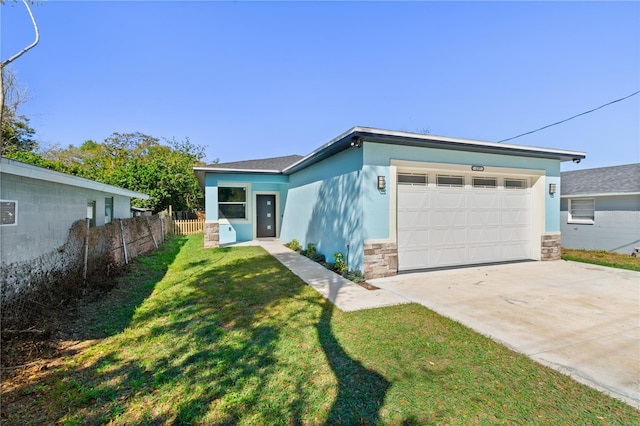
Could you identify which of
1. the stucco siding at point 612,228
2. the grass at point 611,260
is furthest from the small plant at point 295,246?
the stucco siding at point 612,228

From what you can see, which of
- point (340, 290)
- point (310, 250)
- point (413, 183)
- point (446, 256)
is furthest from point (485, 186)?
point (310, 250)

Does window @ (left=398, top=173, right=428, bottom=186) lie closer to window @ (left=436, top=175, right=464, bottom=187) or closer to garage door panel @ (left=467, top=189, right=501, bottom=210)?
window @ (left=436, top=175, right=464, bottom=187)

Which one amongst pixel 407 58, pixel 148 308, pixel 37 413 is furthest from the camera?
pixel 407 58

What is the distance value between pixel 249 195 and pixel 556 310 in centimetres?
1109

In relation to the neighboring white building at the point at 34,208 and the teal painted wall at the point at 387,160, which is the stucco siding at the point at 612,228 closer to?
the teal painted wall at the point at 387,160

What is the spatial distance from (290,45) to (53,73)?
8.39 m

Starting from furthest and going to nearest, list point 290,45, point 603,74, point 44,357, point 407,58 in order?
point 407,58 < point 290,45 < point 603,74 < point 44,357

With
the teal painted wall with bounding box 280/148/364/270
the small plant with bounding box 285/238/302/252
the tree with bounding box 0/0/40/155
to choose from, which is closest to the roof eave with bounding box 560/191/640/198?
the teal painted wall with bounding box 280/148/364/270

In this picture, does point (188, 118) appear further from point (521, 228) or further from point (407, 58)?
point (521, 228)

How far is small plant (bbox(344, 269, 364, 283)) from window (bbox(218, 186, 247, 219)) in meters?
7.59

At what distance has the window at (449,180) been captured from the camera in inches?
287

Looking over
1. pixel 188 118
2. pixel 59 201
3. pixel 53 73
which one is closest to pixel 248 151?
pixel 188 118

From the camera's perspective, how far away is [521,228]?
27.4 ft

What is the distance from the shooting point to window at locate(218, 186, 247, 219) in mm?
12336
